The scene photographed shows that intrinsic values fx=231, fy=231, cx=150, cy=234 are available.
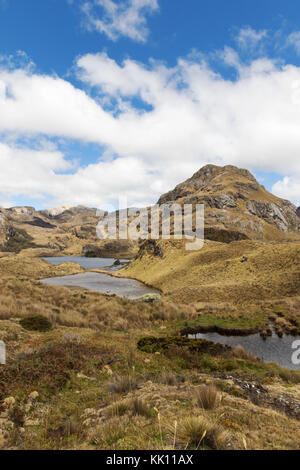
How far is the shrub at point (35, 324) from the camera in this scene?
1534 centimetres

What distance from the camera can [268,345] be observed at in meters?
19.5

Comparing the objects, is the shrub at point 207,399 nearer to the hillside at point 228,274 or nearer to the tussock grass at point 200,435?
the tussock grass at point 200,435

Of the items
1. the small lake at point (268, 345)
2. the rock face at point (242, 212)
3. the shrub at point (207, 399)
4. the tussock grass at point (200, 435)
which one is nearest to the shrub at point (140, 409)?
A: the tussock grass at point (200, 435)

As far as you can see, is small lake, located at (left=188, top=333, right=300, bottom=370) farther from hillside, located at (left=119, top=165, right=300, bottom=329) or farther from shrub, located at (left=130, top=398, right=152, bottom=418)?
shrub, located at (left=130, top=398, right=152, bottom=418)

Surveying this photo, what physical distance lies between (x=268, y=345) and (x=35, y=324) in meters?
18.4

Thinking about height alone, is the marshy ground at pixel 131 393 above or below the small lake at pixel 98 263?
above

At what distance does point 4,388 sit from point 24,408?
1.27 m

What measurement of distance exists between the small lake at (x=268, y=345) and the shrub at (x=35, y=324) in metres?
13.3

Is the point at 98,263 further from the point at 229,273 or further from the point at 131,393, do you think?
the point at 131,393

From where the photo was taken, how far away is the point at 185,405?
7012mm

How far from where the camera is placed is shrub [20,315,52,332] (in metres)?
15.3

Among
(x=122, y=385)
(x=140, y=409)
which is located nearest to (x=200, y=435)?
(x=140, y=409)
